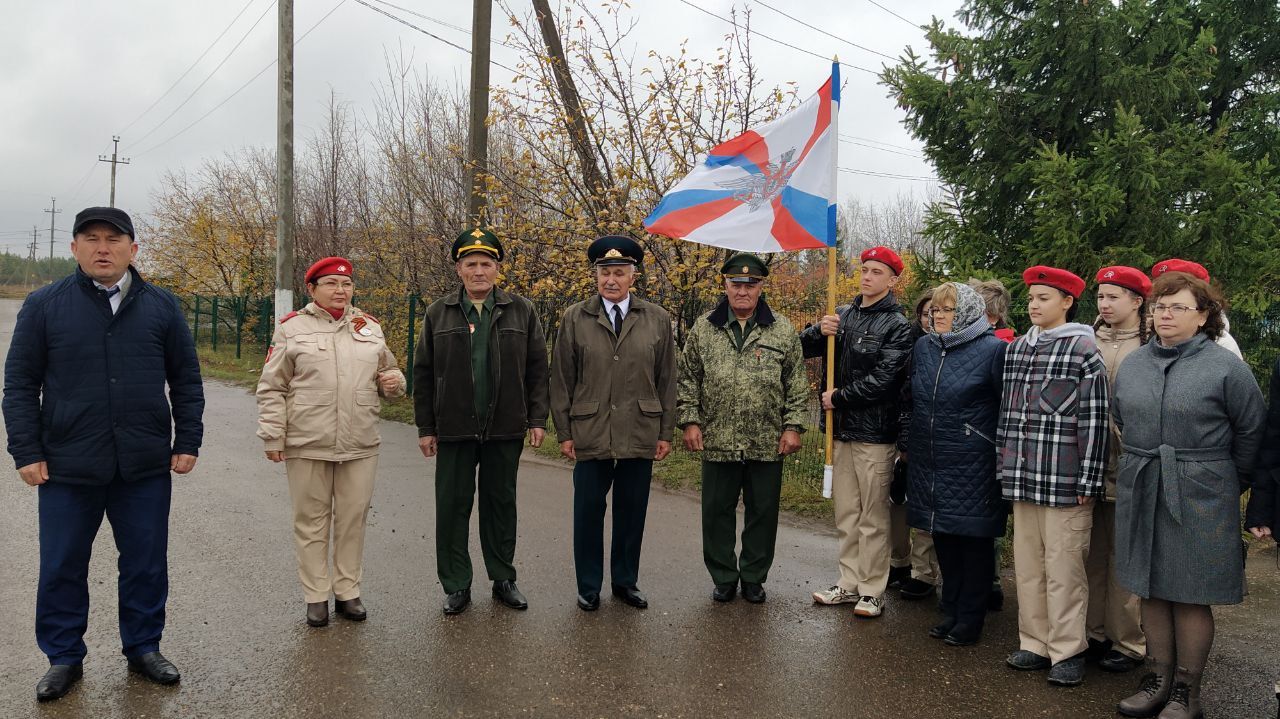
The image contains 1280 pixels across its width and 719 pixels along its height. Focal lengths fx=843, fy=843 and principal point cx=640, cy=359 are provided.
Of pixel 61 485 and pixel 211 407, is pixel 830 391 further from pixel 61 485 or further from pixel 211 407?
pixel 211 407

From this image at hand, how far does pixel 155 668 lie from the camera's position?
3.77 meters

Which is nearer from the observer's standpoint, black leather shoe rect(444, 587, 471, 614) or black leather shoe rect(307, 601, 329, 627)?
black leather shoe rect(307, 601, 329, 627)

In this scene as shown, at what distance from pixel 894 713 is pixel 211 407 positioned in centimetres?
1251

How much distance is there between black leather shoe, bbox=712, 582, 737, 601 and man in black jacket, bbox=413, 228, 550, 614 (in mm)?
1148

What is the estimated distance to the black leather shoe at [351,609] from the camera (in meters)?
4.57

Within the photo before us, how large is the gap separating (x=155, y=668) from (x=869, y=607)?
365 centimetres

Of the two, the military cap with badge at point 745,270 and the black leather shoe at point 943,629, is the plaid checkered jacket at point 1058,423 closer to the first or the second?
the black leather shoe at point 943,629

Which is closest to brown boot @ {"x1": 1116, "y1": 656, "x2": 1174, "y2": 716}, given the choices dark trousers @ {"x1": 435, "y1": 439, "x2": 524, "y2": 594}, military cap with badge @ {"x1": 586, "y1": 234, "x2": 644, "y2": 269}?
dark trousers @ {"x1": 435, "y1": 439, "x2": 524, "y2": 594}

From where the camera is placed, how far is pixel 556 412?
500 cm

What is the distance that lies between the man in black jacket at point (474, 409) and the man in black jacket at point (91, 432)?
1.36 metres

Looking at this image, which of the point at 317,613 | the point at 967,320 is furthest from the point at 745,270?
the point at 317,613

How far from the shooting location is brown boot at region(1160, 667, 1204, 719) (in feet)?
11.9

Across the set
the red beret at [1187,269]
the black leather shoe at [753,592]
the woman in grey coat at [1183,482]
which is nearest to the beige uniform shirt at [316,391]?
the black leather shoe at [753,592]

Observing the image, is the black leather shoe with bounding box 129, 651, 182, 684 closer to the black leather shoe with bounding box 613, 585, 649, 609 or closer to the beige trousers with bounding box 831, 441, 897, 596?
the black leather shoe with bounding box 613, 585, 649, 609
